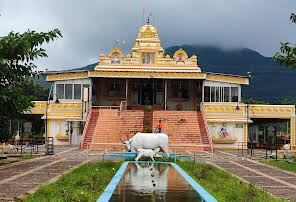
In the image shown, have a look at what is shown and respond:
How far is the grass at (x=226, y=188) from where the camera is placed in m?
8.59

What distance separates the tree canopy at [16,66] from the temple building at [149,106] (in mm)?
10236

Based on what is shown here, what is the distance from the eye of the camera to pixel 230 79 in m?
33.9

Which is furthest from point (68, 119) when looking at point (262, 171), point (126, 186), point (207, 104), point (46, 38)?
point (126, 186)

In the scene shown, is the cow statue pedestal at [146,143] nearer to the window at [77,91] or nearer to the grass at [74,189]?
the grass at [74,189]

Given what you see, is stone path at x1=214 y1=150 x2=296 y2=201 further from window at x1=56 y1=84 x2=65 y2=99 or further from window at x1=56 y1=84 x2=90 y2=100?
window at x1=56 y1=84 x2=65 y2=99

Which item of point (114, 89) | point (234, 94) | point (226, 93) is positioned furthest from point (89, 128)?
point (234, 94)

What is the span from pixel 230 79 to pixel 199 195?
1049 inches

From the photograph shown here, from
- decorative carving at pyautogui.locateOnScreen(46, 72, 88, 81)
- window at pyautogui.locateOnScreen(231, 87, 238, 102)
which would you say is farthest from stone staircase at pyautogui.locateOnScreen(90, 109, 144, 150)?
window at pyautogui.locateOnScreen(231, 87, 238, 102)

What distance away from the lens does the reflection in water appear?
8.00m

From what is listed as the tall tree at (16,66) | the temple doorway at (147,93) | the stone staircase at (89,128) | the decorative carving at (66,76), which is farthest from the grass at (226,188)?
the temple doorway at (147,93)

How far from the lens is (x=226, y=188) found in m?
9.89

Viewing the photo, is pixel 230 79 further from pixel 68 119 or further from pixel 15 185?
pixel 15 185

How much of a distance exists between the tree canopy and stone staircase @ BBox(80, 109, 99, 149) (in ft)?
31.6

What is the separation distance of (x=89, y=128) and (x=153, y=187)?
59.8 feet
